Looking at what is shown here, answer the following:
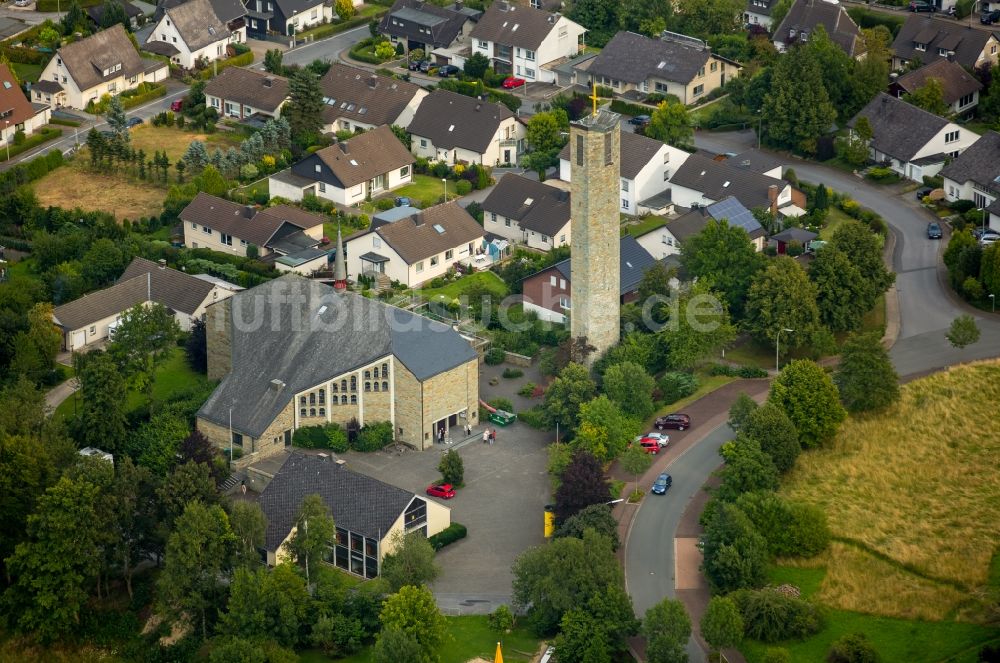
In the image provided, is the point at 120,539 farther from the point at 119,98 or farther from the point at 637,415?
the point at 119,98

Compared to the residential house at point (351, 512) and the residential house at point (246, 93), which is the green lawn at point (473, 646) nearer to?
the residential house at point (351, 512)

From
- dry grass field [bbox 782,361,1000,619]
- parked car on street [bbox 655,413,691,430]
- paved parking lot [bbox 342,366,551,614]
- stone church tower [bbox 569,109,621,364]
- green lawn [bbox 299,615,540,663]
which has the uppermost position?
stone church tower [bbox 569,109,621,364]

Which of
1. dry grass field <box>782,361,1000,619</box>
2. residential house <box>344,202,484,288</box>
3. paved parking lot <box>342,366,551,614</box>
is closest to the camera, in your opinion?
dry grass field <box>782,361,1000,619</box>

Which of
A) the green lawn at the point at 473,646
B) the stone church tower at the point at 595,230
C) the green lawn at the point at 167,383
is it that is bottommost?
the green lawn at the point at 167,383

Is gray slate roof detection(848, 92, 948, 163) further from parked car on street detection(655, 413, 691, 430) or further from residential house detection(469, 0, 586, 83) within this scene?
parked car on street detection(655, 413, 691, 430)

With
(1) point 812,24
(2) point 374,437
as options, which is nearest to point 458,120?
(1) point 812,24

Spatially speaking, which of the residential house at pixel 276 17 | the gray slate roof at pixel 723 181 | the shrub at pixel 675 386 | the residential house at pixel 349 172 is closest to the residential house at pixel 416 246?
the residential house at pixel 349 172

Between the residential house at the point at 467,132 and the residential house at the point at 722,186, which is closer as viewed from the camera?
the residential house at the point at 722,186

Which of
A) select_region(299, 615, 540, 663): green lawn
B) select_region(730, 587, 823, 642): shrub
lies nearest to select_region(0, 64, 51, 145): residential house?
select_region(299, 615, 540, 663): green lawn
